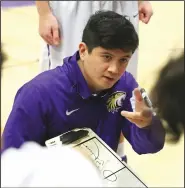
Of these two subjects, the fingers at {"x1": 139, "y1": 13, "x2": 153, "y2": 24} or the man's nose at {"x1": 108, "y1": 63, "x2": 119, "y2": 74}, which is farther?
the fingers at {"x1": 139, "y1": 13, "x2": 153, "y2": 24}

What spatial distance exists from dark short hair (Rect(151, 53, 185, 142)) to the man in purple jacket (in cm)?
34

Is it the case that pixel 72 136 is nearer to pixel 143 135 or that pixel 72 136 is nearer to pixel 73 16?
pixel 143 135

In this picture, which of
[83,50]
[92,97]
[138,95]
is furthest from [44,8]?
[138,95]

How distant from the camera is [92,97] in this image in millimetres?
1179

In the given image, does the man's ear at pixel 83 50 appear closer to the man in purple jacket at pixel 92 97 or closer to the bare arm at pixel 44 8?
the man in purple jacket at pixel 92 97

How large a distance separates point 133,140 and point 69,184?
70 cm

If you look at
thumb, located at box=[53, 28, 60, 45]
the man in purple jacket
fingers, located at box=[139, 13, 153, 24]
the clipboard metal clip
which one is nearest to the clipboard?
the clipboard metal clip

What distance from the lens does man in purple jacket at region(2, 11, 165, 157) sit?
3.61 ft

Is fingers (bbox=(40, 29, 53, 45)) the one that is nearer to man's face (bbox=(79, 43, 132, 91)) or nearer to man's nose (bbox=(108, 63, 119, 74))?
man's face (bbox=(79, 43, 132, 91))

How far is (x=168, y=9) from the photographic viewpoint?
396 cm

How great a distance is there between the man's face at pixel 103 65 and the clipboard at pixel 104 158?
0.16 metres

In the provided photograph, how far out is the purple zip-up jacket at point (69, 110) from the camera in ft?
3.62

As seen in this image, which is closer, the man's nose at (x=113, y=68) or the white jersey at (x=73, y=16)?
the man's nose at (x=113, y=68)

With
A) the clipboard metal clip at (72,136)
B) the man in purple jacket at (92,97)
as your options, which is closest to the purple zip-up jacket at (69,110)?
the man in purple jacket at (92,97)
